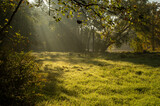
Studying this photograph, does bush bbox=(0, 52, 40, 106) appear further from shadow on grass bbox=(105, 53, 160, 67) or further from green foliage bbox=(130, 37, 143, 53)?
green foliage bbox=(130, 37, 143, 53)

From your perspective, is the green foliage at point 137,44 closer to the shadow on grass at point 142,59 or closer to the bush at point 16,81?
the shadow on grass at point 142,59

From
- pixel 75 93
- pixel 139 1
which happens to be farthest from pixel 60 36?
pixel 75 93

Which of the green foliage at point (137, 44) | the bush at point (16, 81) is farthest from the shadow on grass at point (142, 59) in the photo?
the bush at point (16, 81)

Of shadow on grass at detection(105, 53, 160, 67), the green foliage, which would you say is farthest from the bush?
the green foliage

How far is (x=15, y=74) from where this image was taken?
3.61 m

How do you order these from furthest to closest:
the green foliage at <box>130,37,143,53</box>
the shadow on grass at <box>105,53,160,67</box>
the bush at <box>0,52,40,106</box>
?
1. the green foliage at <box>130,37,143,53</box>
2. the shadow on grass at <box>105,53,160,67</box>
3. the bush at <box>0,52,40,106</box>

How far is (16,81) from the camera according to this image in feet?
11.6

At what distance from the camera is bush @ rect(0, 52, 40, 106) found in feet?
10.5

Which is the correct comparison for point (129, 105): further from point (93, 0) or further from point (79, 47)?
point (79, 47)

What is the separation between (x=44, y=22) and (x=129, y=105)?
59.7 metres

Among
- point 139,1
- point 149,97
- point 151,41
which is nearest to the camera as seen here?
point 149,97

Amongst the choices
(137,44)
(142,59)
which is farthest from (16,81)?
(137,44)

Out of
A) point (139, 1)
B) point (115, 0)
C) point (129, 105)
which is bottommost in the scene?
point (129, 105)

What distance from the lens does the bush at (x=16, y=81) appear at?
10.5 feet
